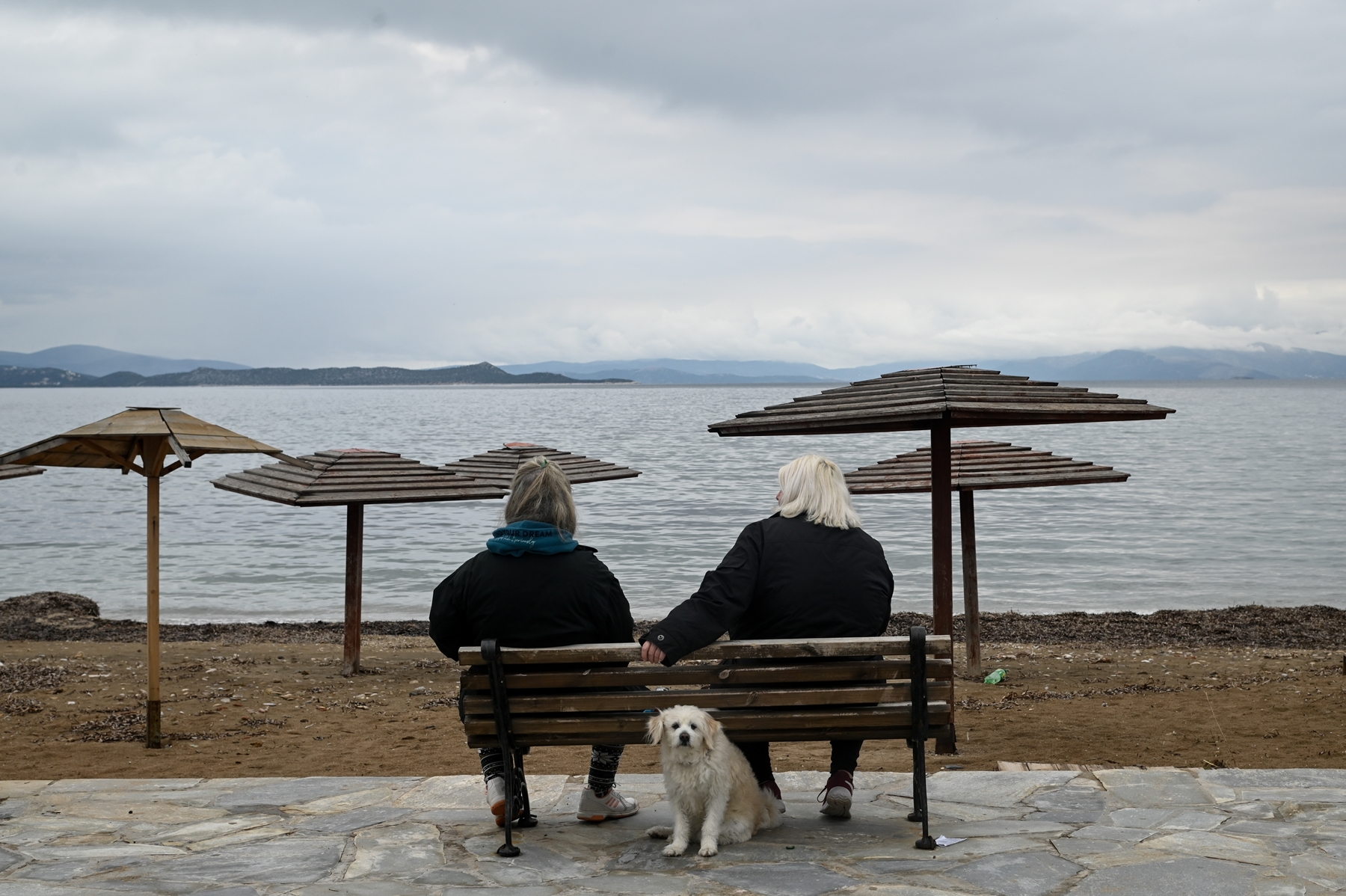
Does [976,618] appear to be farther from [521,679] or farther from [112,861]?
[112,861]

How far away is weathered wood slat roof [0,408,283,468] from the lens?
664cm

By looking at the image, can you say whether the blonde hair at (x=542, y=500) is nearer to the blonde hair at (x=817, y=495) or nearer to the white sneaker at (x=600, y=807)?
the blonde hair at (x=817, y=495)

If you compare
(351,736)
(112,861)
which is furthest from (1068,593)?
(112,861)

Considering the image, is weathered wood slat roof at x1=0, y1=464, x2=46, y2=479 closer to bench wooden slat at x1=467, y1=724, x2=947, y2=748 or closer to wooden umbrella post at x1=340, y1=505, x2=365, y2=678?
wooden umbrella post at x1=340, y1=505, x2=365, y2=678

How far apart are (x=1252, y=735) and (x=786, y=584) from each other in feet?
13.4

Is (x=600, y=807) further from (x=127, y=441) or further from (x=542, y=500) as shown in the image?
(x=127, y=441)

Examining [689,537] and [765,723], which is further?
[689,537]

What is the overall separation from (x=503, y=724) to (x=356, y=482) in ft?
18.0

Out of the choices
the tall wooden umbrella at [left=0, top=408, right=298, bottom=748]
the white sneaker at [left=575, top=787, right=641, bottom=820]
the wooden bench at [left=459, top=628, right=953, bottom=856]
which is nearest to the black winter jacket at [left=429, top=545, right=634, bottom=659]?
the wooden bench at [left=459, top=628, right=953, bottom=856]

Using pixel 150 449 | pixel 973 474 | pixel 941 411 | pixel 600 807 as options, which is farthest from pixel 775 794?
pixel 973 474

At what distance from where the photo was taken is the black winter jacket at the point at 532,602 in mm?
4438

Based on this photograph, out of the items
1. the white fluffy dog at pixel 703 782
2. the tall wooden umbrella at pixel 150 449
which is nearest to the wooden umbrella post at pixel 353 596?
the tall wooden umbrella at pixel 150 449

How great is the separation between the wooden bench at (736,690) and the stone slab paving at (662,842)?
1.03ft

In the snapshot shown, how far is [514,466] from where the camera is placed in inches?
426
